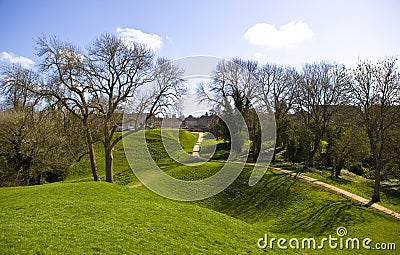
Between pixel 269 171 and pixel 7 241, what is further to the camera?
pixel 269 171

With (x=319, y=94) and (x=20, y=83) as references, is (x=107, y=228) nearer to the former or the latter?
(x=20, y=83)

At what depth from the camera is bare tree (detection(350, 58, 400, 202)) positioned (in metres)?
18.2

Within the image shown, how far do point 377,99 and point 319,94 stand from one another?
8963mm

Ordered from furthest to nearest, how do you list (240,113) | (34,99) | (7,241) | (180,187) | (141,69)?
1. (240,113)
2. (180,187)
3. (141,69)
4. (34,99)
5. (7,241)

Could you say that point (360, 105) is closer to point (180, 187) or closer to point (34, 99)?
point (180, 187)

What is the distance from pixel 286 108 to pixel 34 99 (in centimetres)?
2559

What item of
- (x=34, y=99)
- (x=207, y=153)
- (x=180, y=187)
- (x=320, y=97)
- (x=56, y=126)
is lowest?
(x=180, y=187)

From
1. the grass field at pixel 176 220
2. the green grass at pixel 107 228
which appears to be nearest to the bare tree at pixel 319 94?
the grass field at pixel 176 220

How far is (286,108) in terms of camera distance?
31.8m

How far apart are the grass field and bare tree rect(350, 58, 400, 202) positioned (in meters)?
5.12

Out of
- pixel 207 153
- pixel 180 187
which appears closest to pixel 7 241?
pixel 180 187

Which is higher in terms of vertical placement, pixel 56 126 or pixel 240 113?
pixel 240 113

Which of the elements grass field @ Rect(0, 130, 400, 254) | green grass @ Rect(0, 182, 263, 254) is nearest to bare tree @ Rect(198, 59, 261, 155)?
grass field @ Rect(0, 130, 400, 254)

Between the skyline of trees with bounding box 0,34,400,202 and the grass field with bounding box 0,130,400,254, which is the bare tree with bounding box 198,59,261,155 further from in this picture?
the grass field with bounding box 0,130,400,254
